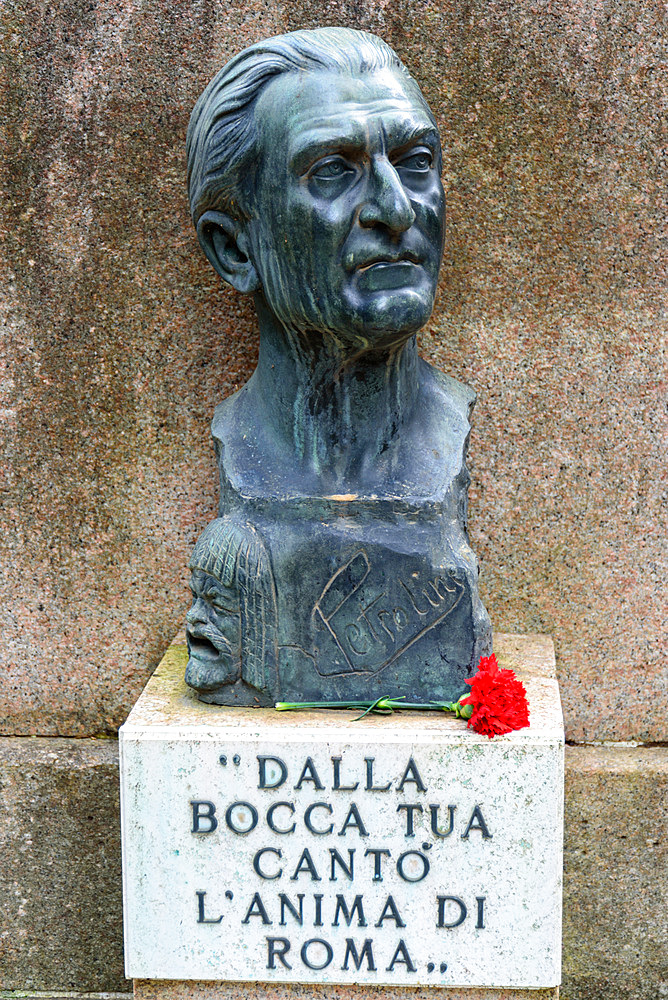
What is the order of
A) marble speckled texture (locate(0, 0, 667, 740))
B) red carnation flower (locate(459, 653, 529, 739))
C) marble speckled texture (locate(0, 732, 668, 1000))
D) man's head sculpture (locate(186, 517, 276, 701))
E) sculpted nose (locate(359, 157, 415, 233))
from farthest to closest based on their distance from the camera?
1. marble speckled texture (locate(0, 732, 668, 1000))
2. marble speckled texture (locate(0, 0, 667, 740))
3. man's head sculpture (locate(186, 517, 276, 701))
4. red carnation flower (locate(459, 653, 529, 739))
5. sculpted nose (locate(359, 157, 415, 233))

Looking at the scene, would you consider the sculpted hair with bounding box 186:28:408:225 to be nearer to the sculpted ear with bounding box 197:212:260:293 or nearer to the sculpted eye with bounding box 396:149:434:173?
the sculpted ear with bounding box 197:212:260:293

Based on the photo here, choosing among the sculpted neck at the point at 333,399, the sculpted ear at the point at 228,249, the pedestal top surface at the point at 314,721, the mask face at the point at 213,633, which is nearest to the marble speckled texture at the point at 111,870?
the pedestal top surface at the point at 314,721

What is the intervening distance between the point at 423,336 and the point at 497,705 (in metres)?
0.99

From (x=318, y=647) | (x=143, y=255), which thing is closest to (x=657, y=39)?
(x=143, y=255)

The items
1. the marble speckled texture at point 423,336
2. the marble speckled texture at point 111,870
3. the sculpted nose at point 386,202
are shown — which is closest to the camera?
the sculpted nose at point 386,202

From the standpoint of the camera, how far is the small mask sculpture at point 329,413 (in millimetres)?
2402

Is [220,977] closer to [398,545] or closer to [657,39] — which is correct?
[398,545]

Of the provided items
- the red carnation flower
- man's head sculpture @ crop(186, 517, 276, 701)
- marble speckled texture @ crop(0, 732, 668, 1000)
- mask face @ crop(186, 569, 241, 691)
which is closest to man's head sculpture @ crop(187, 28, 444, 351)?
man's head sculpture @ crop(186, 517, 276, 701)

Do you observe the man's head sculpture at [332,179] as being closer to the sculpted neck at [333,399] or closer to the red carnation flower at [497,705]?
the sculpted neck at [333,399]

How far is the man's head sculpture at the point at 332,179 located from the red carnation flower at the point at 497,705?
2.36 ft

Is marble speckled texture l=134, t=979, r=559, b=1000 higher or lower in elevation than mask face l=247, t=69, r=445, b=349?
lower

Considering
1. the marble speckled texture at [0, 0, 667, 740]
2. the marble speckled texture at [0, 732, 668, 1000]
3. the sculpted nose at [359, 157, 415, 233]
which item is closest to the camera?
the sculpted nose at [359, 157, 415, 233]

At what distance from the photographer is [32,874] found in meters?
3.24

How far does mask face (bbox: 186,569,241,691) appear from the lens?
2.61m
